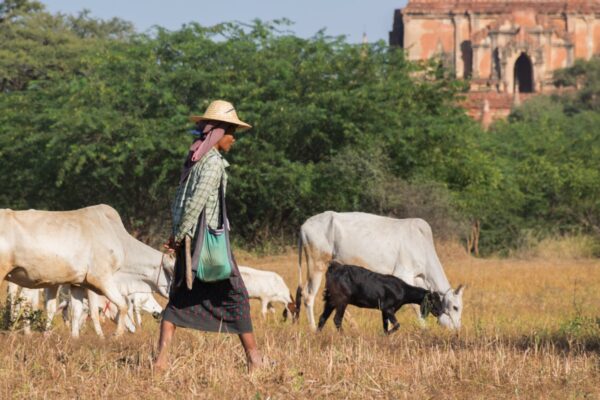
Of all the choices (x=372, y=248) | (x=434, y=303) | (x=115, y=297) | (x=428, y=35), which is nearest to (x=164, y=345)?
(x=115, y=297)

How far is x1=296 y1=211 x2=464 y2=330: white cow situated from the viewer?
11648 millimetres

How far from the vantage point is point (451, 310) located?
10477 millimetres

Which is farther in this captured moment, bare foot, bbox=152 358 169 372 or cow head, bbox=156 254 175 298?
cow head, bbox=156 254 175 298

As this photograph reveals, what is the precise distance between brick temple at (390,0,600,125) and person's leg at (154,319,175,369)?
5406 cm

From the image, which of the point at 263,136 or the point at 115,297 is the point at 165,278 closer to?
the point at 115,297

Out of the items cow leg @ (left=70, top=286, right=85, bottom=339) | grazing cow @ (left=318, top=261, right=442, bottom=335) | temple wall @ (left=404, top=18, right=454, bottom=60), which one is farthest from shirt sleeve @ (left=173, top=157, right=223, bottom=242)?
temple wall @ (left=404, top=18, right=454, bottom=60)

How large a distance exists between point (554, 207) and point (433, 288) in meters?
18.4

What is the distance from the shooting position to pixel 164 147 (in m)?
21.7

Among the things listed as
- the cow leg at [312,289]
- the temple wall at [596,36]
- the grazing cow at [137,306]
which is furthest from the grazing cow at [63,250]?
the temple wall at [596,36]

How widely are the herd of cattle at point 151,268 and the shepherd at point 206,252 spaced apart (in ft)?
5.79

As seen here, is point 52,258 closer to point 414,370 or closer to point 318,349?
point 318,349

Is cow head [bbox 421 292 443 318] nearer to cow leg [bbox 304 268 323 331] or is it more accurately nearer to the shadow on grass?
the shadow on grass

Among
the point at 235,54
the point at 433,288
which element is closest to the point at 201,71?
the point at 235,54

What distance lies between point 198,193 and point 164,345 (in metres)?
0.91
